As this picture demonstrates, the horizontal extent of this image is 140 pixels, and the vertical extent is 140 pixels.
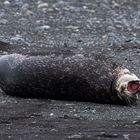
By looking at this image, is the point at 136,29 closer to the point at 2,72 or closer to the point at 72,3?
the point at 72,3

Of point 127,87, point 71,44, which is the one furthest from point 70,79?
point 71,44

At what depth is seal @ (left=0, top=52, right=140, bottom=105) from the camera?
24.2ft

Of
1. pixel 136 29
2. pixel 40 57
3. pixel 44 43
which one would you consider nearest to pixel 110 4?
pixel 136 29

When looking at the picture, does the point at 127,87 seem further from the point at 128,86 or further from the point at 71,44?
the point at 71,44

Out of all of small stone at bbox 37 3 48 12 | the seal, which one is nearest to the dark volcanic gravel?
small stone at bbox 37 3 48 12

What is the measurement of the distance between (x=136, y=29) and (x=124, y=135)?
7.11 meters

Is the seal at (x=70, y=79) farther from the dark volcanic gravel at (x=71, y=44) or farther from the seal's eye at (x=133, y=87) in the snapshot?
the dark volcanic gravel at (x=71, y=44)

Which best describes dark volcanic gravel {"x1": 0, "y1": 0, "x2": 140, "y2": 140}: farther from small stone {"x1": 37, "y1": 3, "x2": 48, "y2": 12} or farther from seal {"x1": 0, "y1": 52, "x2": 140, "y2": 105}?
seal {"x1": 0, "y1": 52, "x2": 140, "y2": 105}

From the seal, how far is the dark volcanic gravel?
0.11 m

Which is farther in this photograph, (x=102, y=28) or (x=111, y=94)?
(x=102, y=28)

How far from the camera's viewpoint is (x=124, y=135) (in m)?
6.13

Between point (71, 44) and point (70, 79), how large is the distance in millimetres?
4101

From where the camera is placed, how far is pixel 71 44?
11.5 metres

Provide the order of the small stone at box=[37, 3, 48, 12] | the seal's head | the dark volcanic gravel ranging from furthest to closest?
the small stone at box=[37, 3, 48, 12] → the seal's head → the dark volcanic gravel
